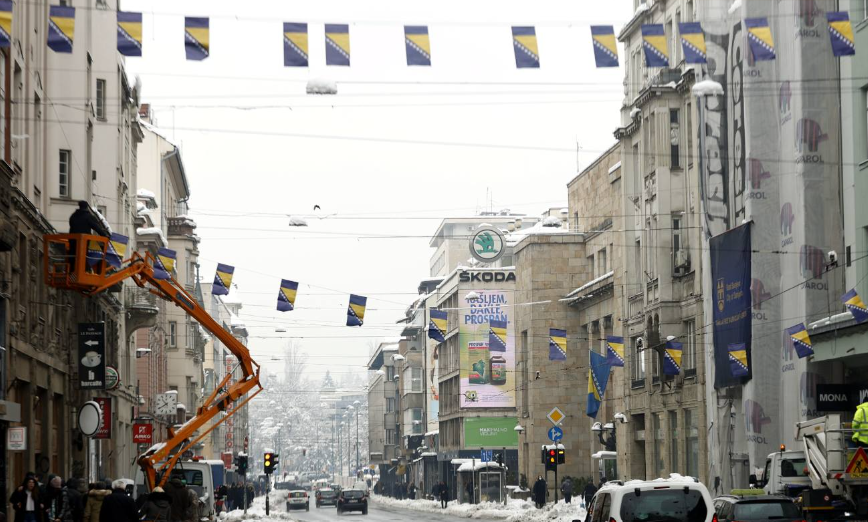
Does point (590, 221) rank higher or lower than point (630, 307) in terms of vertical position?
higher

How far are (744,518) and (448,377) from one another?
8256cm

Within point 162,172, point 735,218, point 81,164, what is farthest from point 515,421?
point 81,164

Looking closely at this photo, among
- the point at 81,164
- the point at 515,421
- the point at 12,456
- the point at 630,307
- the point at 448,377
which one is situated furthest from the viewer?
the point at 448,377

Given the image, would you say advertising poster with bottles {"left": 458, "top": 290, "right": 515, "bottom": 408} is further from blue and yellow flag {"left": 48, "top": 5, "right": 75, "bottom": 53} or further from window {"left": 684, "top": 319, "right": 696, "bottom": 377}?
blue and yellow flag {"left": 48, "top": 5, "right": 75, "bottom": 53}

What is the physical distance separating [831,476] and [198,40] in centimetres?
1440

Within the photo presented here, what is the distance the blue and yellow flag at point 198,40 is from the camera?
2214 centimetres

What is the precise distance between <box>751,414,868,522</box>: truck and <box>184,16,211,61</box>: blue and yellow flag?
13.6 metres

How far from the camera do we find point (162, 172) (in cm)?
7544

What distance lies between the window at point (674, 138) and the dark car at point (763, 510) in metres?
32.6

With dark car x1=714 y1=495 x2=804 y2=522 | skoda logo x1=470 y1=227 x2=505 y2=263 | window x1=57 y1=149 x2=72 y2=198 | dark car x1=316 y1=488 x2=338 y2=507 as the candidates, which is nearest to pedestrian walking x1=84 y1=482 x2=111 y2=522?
dark car x1=714 y1=495 x2=804 y2=522

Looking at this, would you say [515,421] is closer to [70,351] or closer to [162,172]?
[162,172]

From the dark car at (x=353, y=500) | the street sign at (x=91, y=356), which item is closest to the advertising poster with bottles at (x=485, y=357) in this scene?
the dark car at (x=353, y=500)

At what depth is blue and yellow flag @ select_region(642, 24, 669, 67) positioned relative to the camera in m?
23.5

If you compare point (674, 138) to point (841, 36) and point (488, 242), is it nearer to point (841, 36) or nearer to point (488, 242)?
point (841, 36)
